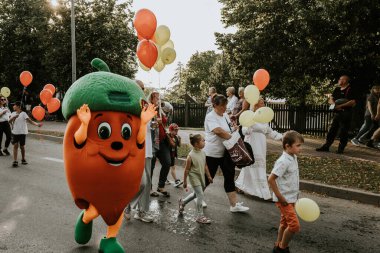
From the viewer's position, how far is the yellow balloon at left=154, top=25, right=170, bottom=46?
6113 mm

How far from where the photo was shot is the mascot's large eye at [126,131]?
3.71 m

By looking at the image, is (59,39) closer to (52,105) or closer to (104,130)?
(52,105)

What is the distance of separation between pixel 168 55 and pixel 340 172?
182 inches

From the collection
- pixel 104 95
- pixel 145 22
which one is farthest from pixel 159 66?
pixel 104 95

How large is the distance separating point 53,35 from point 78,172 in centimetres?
2695

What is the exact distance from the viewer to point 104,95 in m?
3.65

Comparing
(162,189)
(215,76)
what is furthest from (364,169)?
(215,76)

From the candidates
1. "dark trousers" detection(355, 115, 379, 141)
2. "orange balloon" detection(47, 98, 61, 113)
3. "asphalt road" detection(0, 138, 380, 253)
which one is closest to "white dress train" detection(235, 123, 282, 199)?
"asphalt road" detection(0, 138, 380, 253)

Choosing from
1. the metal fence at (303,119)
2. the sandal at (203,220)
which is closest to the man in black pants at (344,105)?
the sandal at (203,220)

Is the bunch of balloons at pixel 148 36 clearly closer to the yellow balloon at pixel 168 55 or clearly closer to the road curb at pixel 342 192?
the yellow balloon at pixel 168 55

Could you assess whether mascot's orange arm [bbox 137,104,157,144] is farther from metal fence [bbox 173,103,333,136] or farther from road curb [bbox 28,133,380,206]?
metal fence [bbox 173,103,333,136]

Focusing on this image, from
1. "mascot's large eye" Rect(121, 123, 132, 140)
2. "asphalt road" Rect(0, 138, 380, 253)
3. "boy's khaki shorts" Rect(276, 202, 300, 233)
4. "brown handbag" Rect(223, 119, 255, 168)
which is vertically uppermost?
"mascot's large eye" Rect(121, 123, 132, 140)

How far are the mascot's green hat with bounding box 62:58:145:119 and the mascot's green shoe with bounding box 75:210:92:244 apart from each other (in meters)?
1.23

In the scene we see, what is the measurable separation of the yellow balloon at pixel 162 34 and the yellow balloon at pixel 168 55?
0.17m
